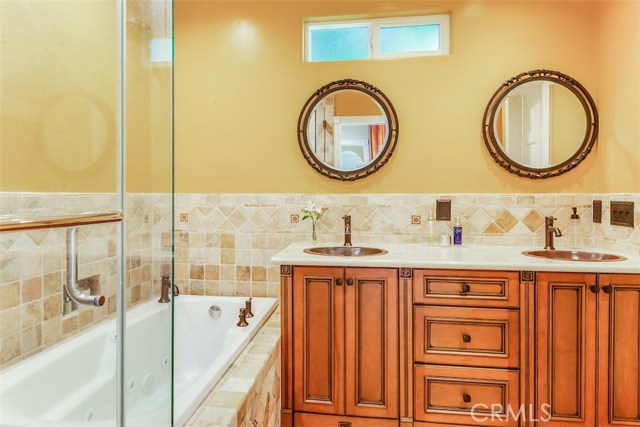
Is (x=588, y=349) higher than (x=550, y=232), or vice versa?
(x=550, y=232)

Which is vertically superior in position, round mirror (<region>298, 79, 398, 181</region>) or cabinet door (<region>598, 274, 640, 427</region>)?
round mirror (<region>298, 79, 398, 181</region>)

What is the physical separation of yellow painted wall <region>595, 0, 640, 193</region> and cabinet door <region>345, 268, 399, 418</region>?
140cm

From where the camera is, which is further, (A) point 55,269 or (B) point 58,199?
(A) point 55,269

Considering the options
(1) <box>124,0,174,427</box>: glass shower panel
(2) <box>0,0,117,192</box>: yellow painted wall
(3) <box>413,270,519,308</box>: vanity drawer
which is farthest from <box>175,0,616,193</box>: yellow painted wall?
(1) <box>124,0,174,427</box>: glass shower panel

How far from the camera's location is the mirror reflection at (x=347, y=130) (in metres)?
2.40

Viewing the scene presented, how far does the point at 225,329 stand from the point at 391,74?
76.4 inches

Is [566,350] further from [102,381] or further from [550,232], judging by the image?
[102,381]

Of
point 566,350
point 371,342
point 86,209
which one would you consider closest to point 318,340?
point 371,342

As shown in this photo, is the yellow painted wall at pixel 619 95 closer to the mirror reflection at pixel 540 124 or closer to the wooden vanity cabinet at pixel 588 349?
the mirror reflection at pixel 540 124

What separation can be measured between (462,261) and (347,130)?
1.15m

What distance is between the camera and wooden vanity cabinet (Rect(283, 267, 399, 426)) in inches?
71.3

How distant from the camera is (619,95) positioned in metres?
2.05

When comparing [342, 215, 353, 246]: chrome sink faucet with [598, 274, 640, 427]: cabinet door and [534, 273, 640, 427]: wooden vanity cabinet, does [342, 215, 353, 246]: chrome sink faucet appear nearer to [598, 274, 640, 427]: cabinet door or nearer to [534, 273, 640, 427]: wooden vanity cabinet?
[534, 273, 640, 427]: wooden vanity cabinet

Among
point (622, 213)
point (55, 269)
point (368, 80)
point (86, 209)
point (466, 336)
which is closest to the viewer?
point (86, 209)
